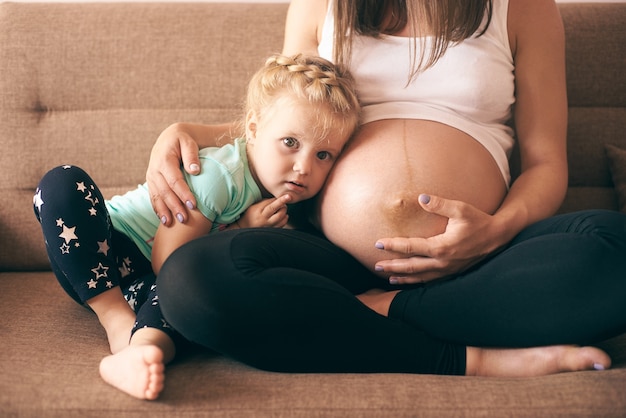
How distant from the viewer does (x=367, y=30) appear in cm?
135

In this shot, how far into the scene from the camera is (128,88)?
5.31 ft

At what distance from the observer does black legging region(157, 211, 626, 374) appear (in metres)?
1.00

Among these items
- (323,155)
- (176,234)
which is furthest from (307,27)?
(176,234)

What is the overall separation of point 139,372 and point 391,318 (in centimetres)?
42

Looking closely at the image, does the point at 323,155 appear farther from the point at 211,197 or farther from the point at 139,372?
the point at 139,372

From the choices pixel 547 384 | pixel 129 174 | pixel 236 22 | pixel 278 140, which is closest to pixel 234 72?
pixel 236 22

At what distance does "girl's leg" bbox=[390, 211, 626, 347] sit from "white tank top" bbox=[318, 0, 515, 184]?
27 cm

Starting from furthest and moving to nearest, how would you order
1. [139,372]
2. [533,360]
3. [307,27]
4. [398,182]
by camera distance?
[307,27]
[398,182]
[533,360]
[139,372]

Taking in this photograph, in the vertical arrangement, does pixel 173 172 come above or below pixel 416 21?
below

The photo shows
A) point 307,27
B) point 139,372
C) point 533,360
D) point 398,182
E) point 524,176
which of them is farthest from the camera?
point 307,27

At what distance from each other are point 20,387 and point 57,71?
90 cm

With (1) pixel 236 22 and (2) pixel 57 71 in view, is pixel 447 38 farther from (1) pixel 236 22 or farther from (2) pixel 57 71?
(2) pixel 57 71

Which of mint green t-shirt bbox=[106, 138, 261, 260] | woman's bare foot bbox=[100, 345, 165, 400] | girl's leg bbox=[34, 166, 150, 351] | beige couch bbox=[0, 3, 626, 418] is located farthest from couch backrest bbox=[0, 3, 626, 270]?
woman's bare foot bbox=[100, 345, 165, 400]

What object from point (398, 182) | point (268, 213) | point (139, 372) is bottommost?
point (139, 372)
